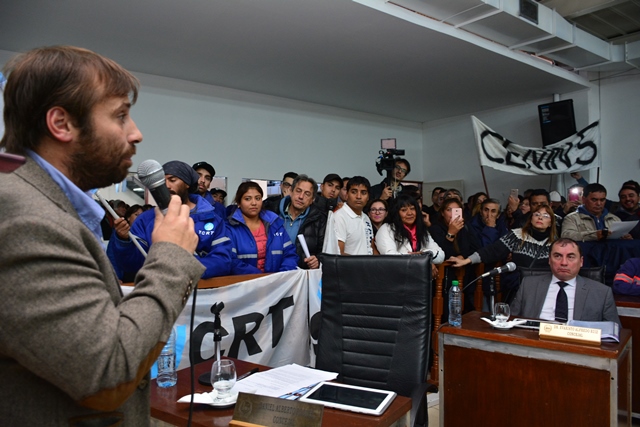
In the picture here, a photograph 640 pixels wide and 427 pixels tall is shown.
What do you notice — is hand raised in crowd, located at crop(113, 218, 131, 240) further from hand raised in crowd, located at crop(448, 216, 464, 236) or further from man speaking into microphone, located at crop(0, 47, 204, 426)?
hand raised in crowd, located at crop(448, 216, 464, 236)

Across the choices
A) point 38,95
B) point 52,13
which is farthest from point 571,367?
point 52,13

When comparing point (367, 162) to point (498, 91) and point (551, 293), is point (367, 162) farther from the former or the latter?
point (551, 293)

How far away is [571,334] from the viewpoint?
2205mm

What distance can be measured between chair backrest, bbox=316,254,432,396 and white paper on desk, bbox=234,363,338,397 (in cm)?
45

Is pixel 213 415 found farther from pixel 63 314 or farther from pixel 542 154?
pixel 542 154

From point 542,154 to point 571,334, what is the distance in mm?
5955

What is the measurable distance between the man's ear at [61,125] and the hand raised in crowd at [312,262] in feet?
8.60

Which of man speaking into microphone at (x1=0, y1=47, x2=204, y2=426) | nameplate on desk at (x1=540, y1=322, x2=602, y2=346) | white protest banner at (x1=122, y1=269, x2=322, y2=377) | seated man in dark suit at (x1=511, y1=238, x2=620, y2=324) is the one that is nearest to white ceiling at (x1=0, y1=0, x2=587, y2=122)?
white protest banner at (x1=122, y1=269, x2=322, y2=377)

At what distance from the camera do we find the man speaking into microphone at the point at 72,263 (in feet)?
1.99

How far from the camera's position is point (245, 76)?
6707 mm

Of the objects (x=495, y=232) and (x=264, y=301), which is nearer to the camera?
(x=264, y=301)

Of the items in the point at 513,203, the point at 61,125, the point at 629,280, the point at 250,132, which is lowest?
the point at 629,280

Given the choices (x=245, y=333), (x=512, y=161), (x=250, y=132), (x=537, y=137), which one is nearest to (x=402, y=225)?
(x=245, y=333)

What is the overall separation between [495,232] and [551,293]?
5.62 ft
